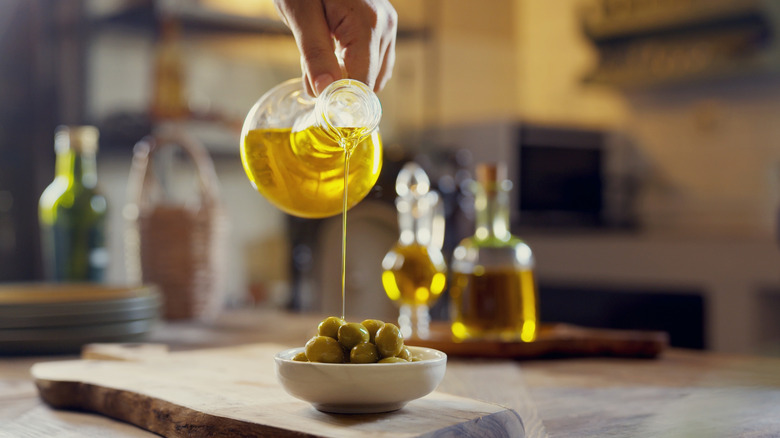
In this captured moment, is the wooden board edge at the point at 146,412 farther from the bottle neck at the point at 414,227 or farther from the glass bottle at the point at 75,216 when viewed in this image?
the glass bottle at the point at 75,216

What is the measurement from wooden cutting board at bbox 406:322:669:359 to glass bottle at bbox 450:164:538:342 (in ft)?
0.10

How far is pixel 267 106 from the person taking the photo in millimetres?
930

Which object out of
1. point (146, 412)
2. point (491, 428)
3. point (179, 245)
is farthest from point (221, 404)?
point (179, 245)

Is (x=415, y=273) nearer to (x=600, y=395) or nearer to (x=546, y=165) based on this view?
(x=600, y=395)

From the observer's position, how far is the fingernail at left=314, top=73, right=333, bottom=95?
33.3 inches

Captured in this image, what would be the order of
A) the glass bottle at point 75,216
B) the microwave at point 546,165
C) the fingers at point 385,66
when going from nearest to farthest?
the fingers at point 385,66, the glass bottle at point 75,216, the microwave at point 546,165

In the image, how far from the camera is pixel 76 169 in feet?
5.62

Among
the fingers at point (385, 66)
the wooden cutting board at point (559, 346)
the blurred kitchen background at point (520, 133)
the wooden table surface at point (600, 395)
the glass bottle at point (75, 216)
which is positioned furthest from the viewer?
the blurred kitchen background at point (520, 133)

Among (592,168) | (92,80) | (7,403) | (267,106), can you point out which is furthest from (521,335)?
(592,168)

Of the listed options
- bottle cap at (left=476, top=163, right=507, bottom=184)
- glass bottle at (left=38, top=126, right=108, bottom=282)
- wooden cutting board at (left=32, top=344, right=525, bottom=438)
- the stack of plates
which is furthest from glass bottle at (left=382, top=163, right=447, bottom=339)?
glass bottle at (left=38, top=126, right=108, bottom=282)

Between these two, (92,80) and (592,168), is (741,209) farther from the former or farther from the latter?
(92,80)

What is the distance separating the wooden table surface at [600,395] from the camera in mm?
821

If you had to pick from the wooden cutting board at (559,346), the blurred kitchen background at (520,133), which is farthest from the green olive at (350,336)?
the blurred kitchen background at (520,133)

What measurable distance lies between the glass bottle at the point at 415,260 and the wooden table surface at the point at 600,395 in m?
0.14
